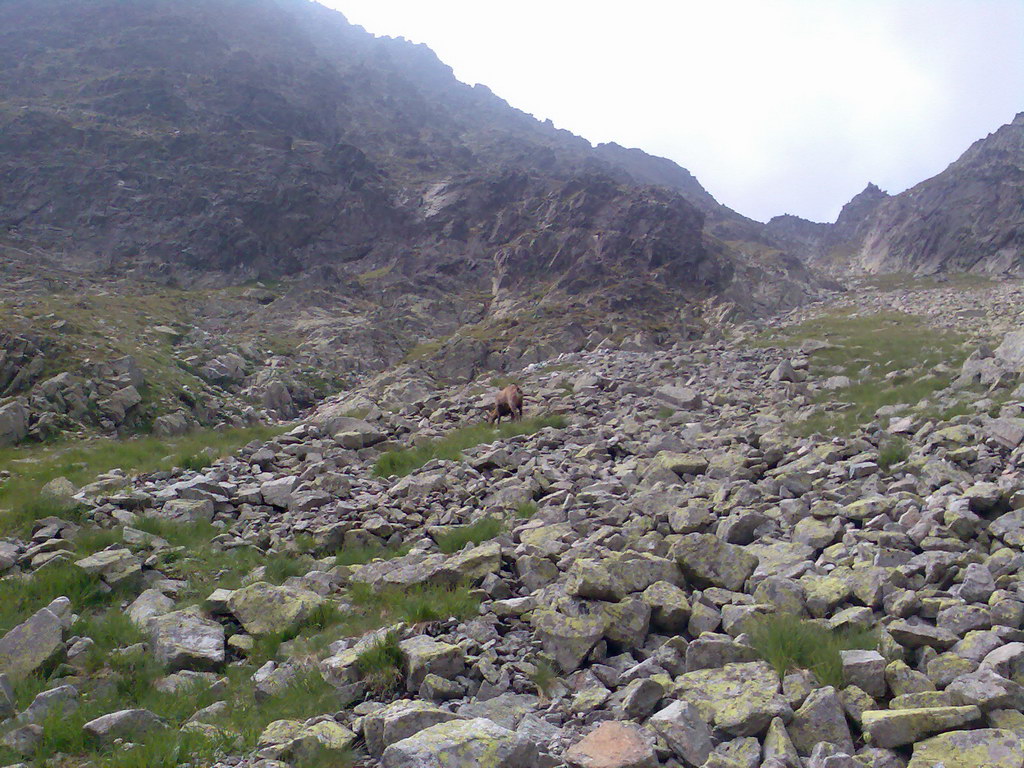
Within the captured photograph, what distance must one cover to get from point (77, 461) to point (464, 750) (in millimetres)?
14177

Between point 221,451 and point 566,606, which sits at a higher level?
point 566,606

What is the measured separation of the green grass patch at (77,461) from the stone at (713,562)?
978 cm

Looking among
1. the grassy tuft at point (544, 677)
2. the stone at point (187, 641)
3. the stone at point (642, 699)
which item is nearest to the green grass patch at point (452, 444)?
the stone at point (187, 641)

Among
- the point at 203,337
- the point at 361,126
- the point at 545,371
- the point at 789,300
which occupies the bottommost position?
the point at 203,337

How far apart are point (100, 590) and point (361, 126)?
11912 cm

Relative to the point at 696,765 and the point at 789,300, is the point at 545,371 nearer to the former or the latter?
the point at 696,765

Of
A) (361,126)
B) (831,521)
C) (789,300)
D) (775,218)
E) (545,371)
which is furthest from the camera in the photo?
(775,218)

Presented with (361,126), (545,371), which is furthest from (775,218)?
(545,371)

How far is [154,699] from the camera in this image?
5.62 meters

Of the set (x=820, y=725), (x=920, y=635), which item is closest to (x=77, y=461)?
(x=820, y=725)

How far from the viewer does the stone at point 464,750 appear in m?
4.23

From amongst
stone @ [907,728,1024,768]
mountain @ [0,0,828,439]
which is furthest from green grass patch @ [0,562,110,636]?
mountain @ [0,0,828,439]

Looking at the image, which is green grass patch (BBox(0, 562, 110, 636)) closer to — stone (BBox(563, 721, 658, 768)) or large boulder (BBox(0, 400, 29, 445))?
stone (BBox(563, 721, 658, 768))

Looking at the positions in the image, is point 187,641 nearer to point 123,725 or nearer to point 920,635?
point 123,725
